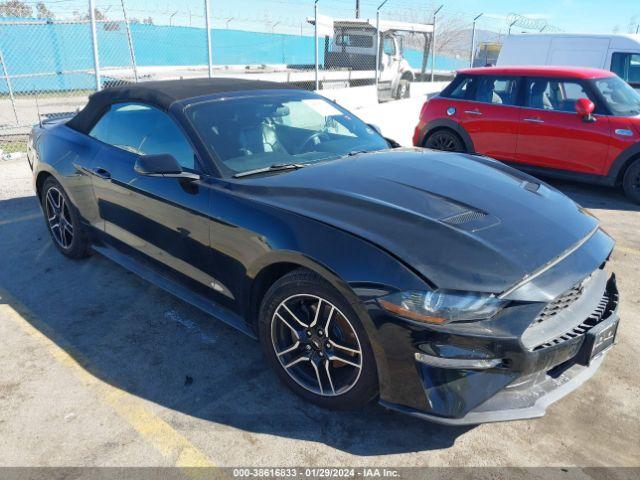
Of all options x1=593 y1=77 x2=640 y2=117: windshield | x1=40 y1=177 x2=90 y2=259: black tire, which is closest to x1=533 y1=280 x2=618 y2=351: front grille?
x1=40 y1=177 x2=90 y2=259: black tire

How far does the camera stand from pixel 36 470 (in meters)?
2.37

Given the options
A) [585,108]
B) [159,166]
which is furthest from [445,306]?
[585,108]

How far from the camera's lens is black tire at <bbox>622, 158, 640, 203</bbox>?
249 inches

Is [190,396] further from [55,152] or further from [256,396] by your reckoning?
[55,152]

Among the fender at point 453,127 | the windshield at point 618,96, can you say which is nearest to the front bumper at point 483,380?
the windshield at point 618,96

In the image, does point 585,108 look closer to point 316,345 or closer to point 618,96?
point 618,96

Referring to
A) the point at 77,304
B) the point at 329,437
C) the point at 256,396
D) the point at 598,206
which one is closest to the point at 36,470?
the point at 256,396

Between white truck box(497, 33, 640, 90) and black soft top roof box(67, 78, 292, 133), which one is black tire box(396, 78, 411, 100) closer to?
white truck box(497, 33, 640, 90)

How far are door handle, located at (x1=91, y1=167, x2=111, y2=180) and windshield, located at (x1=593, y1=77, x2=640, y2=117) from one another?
230 inches

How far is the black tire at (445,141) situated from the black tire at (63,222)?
202 inches

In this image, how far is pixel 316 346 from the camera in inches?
105

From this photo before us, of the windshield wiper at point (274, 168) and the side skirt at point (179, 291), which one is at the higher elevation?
the windshield wiper at point (274, 168)

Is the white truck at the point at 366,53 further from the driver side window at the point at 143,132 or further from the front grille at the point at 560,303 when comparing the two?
the front grille at the point at 560,303

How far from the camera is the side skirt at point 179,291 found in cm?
306
